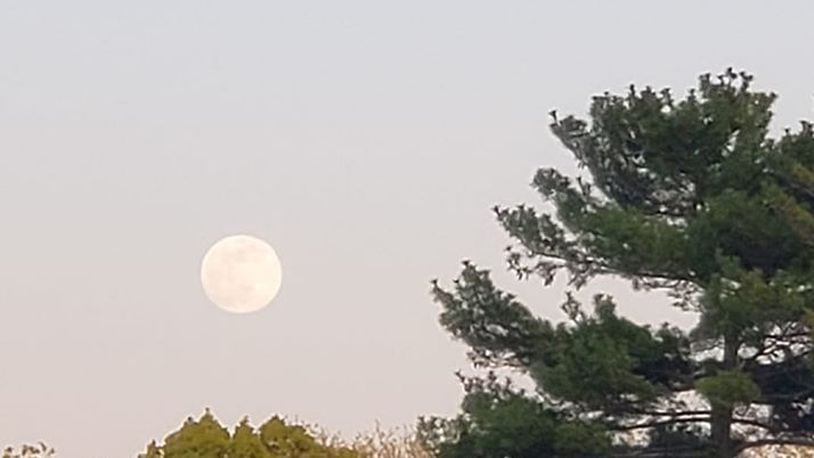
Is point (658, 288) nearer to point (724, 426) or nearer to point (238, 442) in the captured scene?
point (724, 426)

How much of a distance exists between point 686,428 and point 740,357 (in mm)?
1329

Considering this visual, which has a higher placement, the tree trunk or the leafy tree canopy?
the tree trunk

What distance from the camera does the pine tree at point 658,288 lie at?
66.3ft

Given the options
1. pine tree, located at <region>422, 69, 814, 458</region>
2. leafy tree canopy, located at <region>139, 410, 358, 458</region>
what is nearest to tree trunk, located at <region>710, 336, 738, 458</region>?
pine tree, located at <region>422, 69, 814, 458</region>

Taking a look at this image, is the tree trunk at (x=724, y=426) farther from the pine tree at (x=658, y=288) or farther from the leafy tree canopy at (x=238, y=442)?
the leafy tree canopy at (x=238, y=442)

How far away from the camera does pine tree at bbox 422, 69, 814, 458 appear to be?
66.3 ft

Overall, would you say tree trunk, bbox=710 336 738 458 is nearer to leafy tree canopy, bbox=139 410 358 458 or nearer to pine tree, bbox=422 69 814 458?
pine tree, bbox=422 69 814 458

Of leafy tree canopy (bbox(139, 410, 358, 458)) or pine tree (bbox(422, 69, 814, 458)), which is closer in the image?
leafy tree canopy (bbox(139, 410, 358, 458))

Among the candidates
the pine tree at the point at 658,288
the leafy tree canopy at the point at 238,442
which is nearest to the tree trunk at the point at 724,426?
the pine tree at the point at 658,288

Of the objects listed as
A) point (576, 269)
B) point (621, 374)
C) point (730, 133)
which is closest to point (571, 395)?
point (621, 374)

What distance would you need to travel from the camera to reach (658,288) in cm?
2162

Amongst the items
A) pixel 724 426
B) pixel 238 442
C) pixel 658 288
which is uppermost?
pixel 658 288

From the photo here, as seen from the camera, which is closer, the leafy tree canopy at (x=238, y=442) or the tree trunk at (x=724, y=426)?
the leafy tree canopy at (x=238, y=442)

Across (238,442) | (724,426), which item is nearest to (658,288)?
(724,426)
